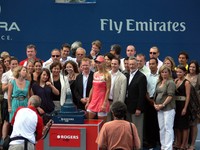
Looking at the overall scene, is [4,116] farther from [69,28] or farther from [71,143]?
[69,28]

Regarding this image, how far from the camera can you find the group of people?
1424 centimetres

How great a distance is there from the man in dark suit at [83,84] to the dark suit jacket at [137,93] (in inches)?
30.3

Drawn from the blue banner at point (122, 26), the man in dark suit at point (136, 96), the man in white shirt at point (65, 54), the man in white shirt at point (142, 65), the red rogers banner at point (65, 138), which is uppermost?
the blue banner at point (122, 26)

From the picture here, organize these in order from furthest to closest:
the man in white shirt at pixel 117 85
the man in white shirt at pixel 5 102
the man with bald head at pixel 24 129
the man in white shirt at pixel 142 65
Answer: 1. the man in white shirt at pixel 142 65
2. the man in white shirt at pixel 5 102
3. the man in white shirt at pixel 117 85
4. the man with bald head at pixel 24 129

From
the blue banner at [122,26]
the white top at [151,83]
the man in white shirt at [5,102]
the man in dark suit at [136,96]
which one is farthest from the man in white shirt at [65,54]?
the blue banner at [122,26]

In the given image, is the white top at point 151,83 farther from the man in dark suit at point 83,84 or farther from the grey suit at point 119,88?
the man in dark suit at point 83,84

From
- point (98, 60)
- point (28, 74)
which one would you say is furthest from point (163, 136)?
point (28, 74)

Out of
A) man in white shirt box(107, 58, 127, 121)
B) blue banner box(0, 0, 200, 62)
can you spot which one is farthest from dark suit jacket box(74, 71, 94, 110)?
blue banner box(0, 0, 200, 62)

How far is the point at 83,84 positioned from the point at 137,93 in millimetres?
1044

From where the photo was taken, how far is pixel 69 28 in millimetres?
18250

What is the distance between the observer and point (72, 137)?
13531 mm

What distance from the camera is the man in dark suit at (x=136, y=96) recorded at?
1446 centimetres

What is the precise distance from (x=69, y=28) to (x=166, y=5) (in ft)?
7.78

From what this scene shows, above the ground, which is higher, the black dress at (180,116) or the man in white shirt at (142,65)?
the man in white shirt at (142,65)
